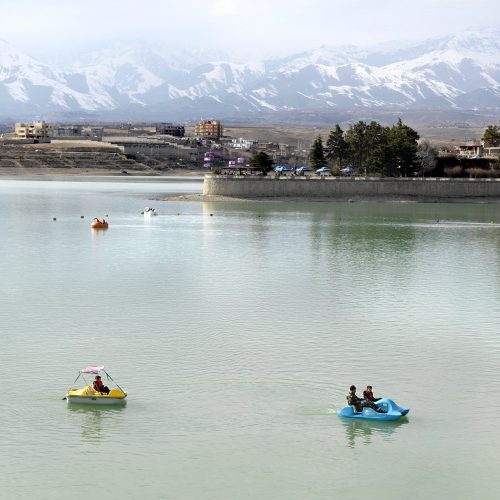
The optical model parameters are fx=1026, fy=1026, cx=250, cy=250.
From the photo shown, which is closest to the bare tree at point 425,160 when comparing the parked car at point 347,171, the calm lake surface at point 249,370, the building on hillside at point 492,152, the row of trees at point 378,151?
the row of trees at point 378,151

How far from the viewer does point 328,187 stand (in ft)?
402

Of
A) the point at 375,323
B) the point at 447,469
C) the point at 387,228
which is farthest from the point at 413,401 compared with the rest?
the point at 387,228

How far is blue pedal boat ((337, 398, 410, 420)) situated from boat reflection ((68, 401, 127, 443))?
243 inches

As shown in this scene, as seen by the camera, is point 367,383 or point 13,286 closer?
point 367,383

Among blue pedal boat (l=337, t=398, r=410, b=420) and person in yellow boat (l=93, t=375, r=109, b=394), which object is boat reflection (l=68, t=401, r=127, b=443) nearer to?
person in yellow boat (l=93, t=375, r=109, b=394)

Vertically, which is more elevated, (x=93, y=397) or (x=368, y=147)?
(x=368, y=147)

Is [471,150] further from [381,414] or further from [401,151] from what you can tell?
[381,414]

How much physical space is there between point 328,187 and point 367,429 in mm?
96370

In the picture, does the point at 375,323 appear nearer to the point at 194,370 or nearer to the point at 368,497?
the point at 194,370

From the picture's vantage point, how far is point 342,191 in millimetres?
122562

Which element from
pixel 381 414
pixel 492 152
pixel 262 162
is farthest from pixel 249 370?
pixel 492 152

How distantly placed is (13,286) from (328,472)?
29.2 meters

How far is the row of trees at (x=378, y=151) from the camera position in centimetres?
13062

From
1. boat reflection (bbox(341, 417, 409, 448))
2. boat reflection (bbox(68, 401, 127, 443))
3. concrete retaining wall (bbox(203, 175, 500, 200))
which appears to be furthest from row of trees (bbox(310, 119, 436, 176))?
boat reflection (bbox(68, 401, 127, 443))
